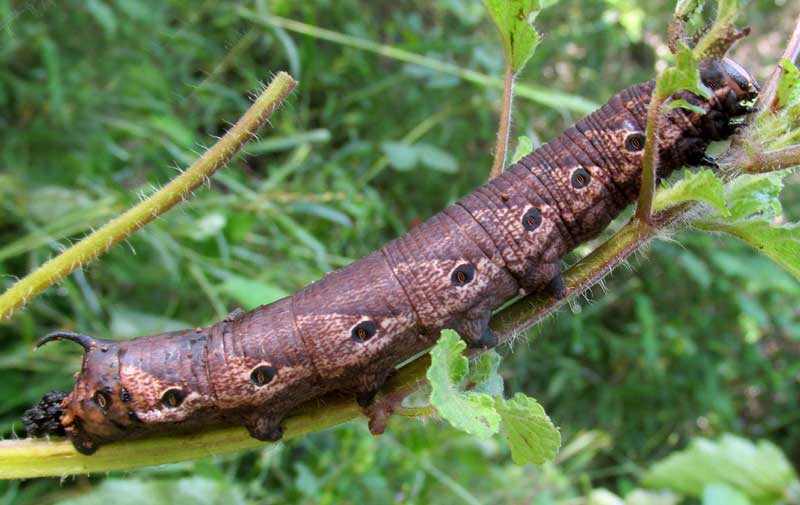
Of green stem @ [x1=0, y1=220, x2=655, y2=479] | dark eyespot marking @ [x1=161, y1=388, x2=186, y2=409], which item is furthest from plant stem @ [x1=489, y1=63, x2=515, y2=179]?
dark eyespot marking @ [x1=161, y1=388, x2=186, y2=409]

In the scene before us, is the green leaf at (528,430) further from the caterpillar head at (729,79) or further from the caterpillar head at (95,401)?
the caterpillar head at (729,79)

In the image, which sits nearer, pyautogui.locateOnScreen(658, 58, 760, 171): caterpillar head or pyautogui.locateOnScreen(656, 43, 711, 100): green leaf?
pyautogui.locateOnScreen(656, 43, 711, 100): green leaf

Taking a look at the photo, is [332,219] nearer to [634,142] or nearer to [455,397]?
[634,142]

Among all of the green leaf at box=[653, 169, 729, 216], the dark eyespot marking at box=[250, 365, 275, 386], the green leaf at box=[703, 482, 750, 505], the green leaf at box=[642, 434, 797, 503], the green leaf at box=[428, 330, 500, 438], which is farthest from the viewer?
the green leaf at box=[642, 434, 797, 503]

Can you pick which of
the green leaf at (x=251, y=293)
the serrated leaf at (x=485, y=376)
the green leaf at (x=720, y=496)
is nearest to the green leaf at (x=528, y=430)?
the serrated leaf at (x=485, y=376)

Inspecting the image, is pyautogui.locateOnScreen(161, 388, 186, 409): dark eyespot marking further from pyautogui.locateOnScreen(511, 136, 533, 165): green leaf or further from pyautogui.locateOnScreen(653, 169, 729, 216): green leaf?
pyautogui.locateOnScreen(653, 169, 729, 216): green leaf

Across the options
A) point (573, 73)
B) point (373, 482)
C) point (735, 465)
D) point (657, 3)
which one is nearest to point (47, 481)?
point (373, 482)
